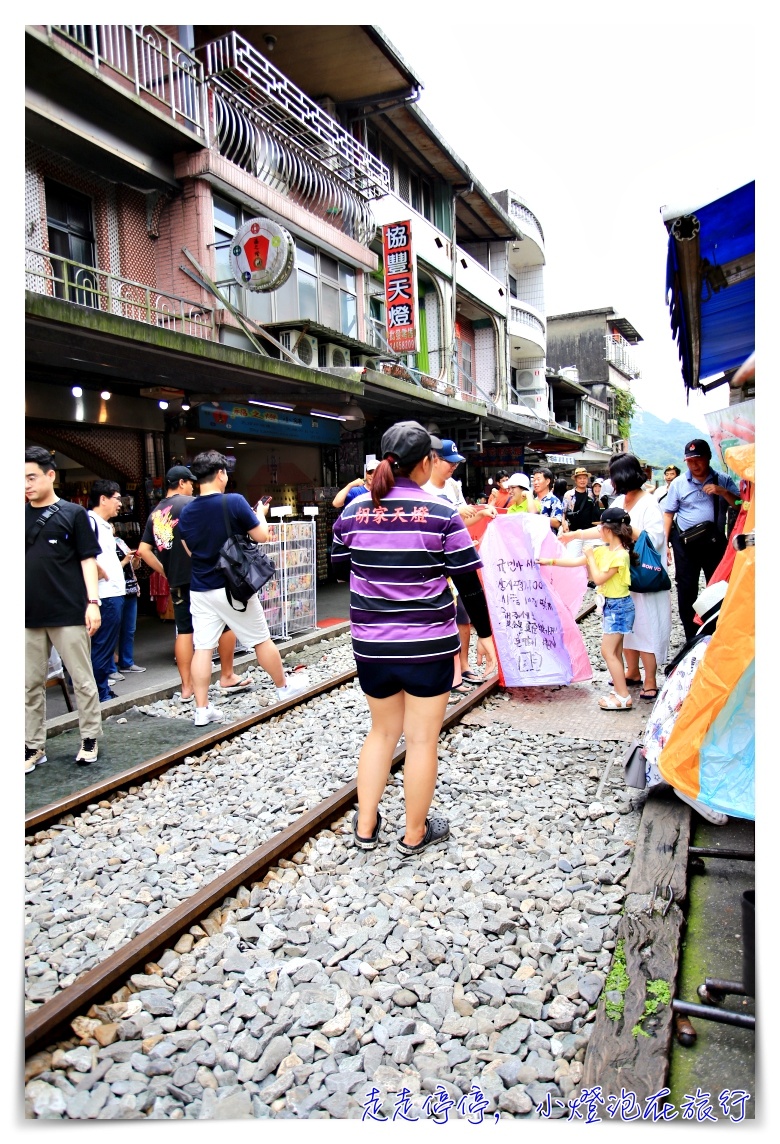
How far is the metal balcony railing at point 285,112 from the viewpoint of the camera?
1223cm

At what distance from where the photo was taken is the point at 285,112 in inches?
531

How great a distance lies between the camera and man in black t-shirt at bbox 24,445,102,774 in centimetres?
468

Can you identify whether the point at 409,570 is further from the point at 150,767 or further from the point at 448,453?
the point at 150,767

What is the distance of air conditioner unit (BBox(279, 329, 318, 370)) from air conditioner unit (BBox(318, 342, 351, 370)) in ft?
1.31

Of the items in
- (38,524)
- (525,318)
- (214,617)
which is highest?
(525,318)

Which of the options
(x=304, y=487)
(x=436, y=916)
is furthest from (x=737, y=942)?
(x=304, y=487)

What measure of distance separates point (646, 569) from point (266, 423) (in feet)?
29.7

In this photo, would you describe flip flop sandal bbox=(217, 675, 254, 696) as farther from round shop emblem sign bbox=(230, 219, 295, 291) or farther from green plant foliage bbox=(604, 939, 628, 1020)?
round shop emblem sign bbox=(230, 219, 295, 291)

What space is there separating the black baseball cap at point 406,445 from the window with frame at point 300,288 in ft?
32.4

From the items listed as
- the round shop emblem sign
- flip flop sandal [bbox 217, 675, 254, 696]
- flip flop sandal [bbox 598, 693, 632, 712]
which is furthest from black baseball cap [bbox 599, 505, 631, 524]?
the round shop emblem sign

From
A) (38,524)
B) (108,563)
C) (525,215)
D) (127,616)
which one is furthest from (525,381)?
(38,524)

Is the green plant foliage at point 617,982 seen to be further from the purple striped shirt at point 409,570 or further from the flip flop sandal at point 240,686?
the flip flop sandal at point 240,686

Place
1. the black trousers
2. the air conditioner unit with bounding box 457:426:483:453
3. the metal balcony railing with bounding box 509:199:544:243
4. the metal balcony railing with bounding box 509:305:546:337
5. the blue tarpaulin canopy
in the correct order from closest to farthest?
the blue tarpaulin canopy < the black trousers < the air conditioner unit with bounding box 457:426:483:453 < the metal balcony railing with bounding box 509:199:544:243 < the metal balcony railing with bounding box 509:305:546:337

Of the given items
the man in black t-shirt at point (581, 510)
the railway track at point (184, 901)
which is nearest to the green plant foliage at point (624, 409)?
the man in black t-shirt at point (581, 510)
